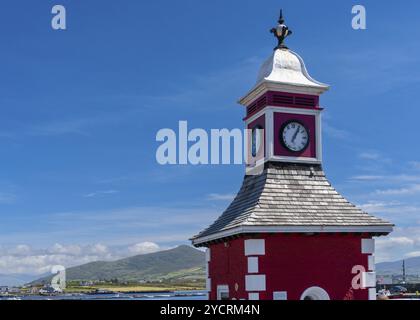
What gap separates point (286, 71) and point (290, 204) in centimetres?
493

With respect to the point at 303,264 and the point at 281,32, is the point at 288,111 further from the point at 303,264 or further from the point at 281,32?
the point at 303,264

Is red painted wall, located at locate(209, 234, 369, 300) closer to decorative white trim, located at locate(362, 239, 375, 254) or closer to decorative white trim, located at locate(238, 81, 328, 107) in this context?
decorative white trim, located at locate(362, 239, 375, 254)

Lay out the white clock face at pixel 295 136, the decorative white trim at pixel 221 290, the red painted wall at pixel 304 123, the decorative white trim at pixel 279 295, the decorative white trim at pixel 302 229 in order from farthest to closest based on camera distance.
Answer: the white clock face at pixel 295 136, the red painted wall at pixel 304 123, the decorative white trim at pixel 221 290, the decorative white trim at pixel 279 295, the decorative white trim at pixel 302 229

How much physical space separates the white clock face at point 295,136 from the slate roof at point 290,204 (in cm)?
67

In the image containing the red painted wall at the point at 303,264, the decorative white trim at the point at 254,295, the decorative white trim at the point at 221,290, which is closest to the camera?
the decorative white trim at the point at 254,295

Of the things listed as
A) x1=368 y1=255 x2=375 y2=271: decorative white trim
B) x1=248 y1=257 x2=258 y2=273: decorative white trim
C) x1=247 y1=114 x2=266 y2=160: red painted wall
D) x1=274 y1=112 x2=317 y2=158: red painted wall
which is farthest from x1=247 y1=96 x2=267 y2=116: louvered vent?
x1=368 y1=255 x2=375 y2=271: decorative white trim

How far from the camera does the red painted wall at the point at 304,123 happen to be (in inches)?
758

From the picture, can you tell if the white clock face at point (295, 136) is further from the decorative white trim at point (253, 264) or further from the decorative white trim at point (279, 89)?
the decorative white trim at point (253, 264)

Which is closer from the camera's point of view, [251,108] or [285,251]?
[285,251]

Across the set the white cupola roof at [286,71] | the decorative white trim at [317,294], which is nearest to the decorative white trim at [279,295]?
the decorative white trim at [317,294]
